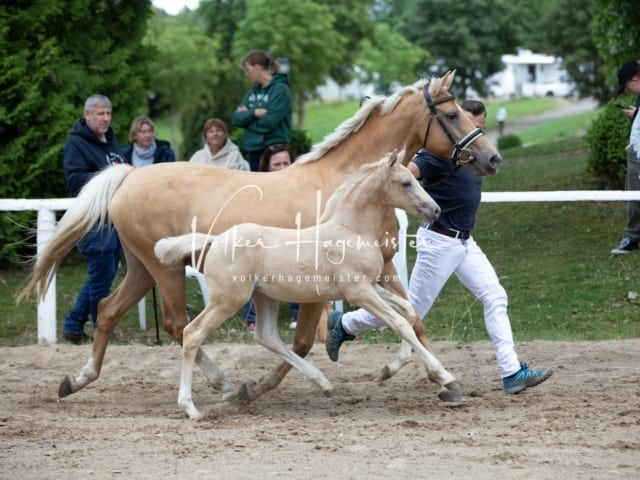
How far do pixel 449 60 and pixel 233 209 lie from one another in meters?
41.4

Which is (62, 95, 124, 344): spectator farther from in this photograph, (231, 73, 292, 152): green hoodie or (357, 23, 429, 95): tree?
(357, 23, 429, 95): tree

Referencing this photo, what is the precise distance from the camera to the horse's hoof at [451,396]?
20.0ft

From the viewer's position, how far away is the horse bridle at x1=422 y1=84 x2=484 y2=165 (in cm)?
637

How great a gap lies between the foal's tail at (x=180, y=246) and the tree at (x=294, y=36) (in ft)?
111

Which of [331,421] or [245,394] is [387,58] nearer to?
[245,394]

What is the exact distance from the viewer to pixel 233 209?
6.43 metres

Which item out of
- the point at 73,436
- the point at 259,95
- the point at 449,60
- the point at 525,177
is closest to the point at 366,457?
the point at 73,436

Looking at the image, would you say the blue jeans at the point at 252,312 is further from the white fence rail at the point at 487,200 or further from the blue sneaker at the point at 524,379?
the blue sneaker at the point at 524,379

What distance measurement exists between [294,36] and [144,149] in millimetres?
30941

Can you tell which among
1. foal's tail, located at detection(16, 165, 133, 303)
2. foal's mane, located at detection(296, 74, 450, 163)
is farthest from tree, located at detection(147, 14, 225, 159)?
foal's mane, located at detection(296, 74, 450, 163)

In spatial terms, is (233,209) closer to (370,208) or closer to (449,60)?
(370,208)

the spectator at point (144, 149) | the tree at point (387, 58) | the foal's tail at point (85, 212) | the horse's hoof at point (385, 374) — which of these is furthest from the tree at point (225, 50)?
the horse's hoof at point (385, 374)

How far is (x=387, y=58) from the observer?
169 feet

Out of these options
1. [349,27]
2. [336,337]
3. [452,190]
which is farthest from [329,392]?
[349,27]
